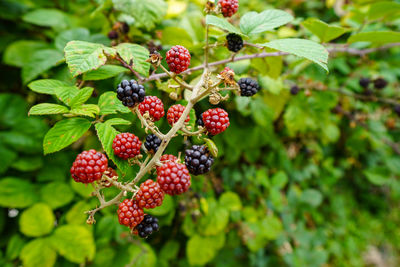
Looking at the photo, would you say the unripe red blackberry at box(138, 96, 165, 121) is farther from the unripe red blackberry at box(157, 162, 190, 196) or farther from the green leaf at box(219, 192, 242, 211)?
the green leaf at box(219, 192, 242, 211)

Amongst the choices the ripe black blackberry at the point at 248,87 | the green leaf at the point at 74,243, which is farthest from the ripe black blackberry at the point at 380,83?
the green leaf at the point at 74,243

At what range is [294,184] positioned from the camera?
2.75 metres

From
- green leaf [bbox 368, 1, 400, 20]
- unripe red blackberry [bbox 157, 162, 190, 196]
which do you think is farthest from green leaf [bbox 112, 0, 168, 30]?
green leaf [bbox 368, 1, 400, 20]

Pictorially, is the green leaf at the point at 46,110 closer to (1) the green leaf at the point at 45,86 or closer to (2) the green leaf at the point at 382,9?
(1) the green leaf at the point at 45,86

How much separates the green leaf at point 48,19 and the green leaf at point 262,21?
4.06ft

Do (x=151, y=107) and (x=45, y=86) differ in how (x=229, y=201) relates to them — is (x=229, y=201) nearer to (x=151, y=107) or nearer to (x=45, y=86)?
(x=151, y=107)

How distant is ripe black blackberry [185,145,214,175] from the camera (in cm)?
82

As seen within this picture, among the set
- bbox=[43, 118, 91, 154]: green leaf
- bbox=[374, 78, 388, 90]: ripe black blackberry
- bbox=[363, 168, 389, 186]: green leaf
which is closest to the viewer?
bbox=[43, 118, 91, 154]: green leaf

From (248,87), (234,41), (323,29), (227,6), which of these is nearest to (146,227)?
(248,87)

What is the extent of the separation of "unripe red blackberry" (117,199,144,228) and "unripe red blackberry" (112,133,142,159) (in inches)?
6.0

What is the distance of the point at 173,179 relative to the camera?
739mm

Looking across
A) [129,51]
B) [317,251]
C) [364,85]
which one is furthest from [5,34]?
[317,251]

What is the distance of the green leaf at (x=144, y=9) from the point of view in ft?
4.08

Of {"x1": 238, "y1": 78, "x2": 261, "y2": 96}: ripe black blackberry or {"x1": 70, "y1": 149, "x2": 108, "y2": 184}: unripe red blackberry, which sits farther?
{"x1": 238, "y1": 78, "x2": 261, "y2": 96}: ripe black blackberry
